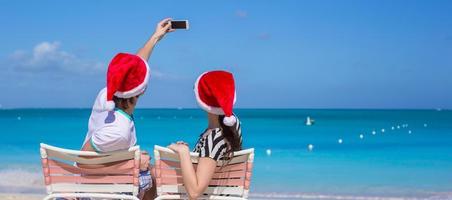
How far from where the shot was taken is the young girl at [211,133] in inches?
140

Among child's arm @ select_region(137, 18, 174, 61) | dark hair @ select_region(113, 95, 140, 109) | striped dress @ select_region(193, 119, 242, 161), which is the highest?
child's arm @ select_region(137, 18, 174, 61)

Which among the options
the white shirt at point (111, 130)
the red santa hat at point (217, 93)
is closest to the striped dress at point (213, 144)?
the red santa hat at point (217, 93)

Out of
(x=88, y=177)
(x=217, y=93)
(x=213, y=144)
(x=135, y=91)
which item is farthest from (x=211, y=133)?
(x=88, y=177)

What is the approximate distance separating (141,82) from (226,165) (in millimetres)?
615

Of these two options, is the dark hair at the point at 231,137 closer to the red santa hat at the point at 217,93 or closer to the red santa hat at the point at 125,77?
the red santa hat at the point at 217,93

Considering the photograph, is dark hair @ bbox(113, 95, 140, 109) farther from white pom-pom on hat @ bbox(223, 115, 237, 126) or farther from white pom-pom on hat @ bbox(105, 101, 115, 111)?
white pom-pom on hat @ bbox(223, 115, 237, 126)

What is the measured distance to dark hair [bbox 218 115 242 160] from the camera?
365 centimetres

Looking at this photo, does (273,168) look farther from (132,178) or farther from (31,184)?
(132,178)

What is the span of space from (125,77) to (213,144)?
0.57m

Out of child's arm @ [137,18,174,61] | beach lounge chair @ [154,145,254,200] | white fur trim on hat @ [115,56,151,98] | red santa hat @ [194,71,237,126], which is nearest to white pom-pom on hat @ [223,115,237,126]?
red santa hat @ [194,71,237,126]

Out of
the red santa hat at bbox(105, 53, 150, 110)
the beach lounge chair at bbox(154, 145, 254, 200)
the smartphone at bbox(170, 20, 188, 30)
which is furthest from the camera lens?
the smartphone at bbox(170, 20, 188, 30)

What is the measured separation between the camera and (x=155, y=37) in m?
4.29

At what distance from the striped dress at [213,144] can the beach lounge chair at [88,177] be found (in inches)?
15.4

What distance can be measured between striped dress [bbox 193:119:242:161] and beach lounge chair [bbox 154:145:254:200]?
111 millimetres
